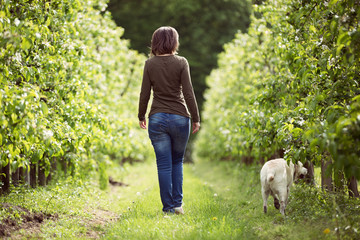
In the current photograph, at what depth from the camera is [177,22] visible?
2288 centimetres

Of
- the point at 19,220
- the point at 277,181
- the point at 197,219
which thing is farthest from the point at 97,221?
the point at 277,181

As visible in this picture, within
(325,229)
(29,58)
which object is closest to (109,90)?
(29,58)

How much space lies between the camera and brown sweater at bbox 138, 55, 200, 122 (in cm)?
500

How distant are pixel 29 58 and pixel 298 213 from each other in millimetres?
4038

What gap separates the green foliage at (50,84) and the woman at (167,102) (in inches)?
49.9

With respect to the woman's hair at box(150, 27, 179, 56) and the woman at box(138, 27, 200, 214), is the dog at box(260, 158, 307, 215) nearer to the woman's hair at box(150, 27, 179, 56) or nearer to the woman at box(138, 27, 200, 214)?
the woman at box(138, 27, 200, 214)

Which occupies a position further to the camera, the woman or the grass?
the woman

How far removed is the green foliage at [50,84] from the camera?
367 cm

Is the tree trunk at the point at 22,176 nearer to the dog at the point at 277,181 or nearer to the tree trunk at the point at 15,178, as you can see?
the tree trunk at the point at 15,178

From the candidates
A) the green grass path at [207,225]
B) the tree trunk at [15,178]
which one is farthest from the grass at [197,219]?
the tree trunk at [15,178]

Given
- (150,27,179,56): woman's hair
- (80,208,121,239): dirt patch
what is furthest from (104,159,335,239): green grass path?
(150,27,179,56): woman's hair

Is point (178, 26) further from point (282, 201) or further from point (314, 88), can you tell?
point (282, 201)

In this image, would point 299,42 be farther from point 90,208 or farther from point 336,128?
point 90,208

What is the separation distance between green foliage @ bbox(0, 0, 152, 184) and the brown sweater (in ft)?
4.33
